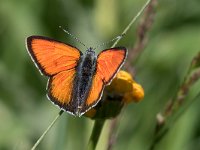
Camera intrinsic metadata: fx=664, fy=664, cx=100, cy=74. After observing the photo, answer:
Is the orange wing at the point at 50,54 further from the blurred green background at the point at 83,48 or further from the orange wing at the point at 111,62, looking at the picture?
the blurred green background at the point at 83,48

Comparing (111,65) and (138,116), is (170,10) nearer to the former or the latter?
(138,116)

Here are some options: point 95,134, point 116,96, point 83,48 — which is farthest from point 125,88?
point 83,48

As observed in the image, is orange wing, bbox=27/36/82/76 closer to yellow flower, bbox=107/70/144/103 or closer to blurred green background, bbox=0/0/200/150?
yellow flower, bbox=107/70/144/103

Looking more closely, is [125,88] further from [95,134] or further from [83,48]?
[83,48]

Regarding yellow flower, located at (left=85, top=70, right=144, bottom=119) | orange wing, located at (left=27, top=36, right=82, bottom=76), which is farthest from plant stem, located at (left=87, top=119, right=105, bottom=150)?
orange wing, located at (left=27, top=36, right=82, bottom=76)

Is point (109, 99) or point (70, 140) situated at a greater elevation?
point (109, 99)

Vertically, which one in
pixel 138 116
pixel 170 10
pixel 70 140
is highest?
pixel 170 10

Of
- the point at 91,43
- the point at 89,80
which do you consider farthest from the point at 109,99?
the point at 91,43

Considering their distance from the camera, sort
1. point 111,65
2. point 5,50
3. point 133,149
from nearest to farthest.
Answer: point 111,65 < point 133,149 < point 5,50
